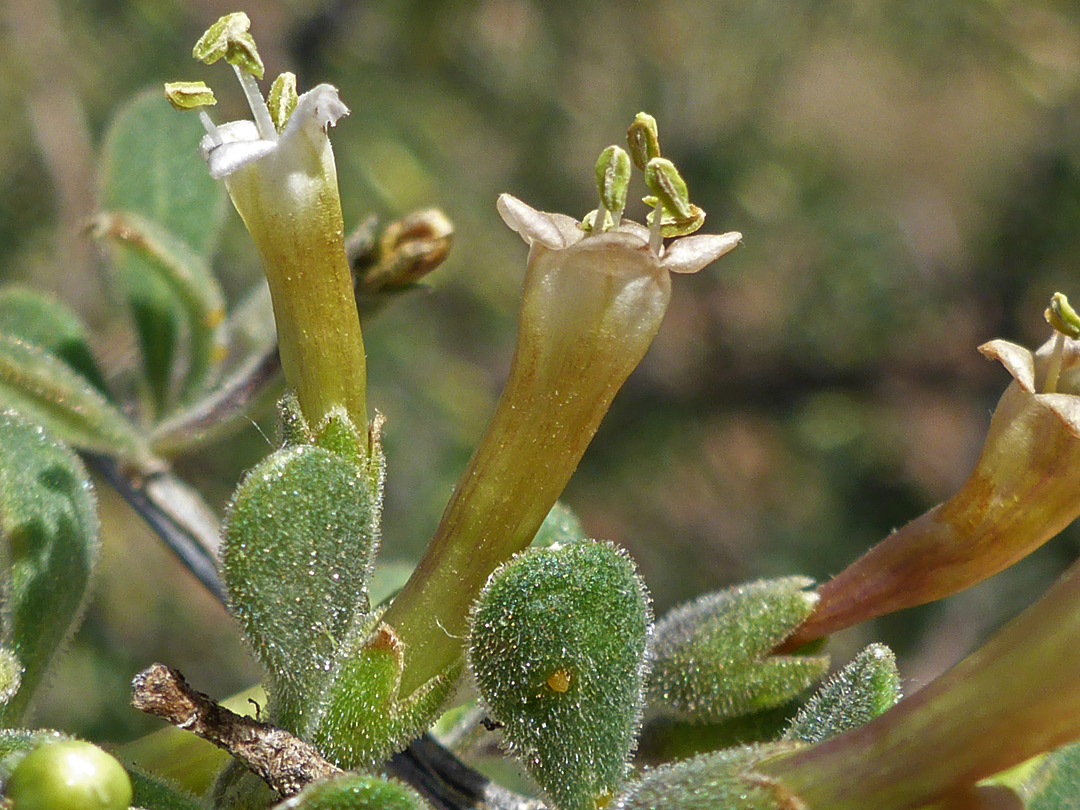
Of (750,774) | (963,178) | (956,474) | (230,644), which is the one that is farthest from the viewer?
(963,178)

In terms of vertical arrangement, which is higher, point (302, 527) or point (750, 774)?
point (302, 527)

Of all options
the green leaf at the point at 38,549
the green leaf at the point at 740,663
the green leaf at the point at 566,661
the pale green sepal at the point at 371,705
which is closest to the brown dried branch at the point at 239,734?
the pale green sepal at the point at 371,705

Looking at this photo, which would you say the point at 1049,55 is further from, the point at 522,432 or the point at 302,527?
the point at 302,527

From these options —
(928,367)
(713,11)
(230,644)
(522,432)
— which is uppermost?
(713,11)

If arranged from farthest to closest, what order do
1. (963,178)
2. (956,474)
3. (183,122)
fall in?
(963,178) → (956,474) → (183,122)

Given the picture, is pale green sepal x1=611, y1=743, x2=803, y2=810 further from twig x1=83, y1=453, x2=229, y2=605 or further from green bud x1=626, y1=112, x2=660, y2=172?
twig x1=83, y1=453, x2=229, y2=605

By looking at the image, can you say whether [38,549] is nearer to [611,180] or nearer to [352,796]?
[352,796]

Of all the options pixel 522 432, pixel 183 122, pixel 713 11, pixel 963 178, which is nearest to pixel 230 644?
pixel 183 122

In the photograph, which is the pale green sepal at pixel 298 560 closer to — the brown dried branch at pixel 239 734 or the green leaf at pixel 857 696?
A: the brown dried branch at pixel 239 734
